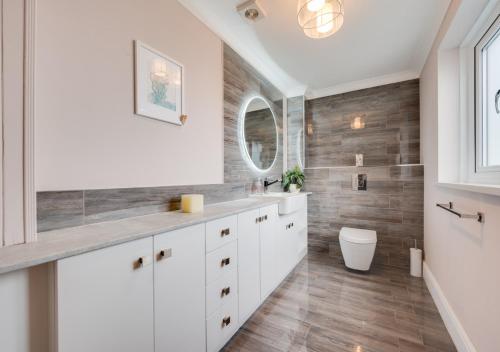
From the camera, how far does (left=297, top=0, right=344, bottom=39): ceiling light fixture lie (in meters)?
1.47

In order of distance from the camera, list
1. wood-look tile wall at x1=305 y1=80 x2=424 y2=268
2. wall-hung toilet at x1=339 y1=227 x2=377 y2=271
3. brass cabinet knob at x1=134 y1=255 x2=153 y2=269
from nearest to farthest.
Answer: brass cabinet knob at x1=134 y1=255 x2=153 y2=269 < wall-hung toilet at x1=339 y1=227 x2=377 y2=271 < wood-look tile wall at x1=305 y1=80 x2=424 y2=268

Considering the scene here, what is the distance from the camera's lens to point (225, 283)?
139 cm

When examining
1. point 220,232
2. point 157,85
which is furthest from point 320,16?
point 220,232

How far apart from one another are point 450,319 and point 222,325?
158 cm

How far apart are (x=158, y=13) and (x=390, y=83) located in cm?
278

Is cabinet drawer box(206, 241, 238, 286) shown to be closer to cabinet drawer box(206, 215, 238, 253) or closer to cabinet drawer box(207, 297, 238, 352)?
cabinet drawer box(206, 215, 238, 253)

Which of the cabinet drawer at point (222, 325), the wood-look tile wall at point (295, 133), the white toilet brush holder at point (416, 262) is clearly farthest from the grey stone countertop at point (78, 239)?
the white toilet brush holder at point (416, 262)

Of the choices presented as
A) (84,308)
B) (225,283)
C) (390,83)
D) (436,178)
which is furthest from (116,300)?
(390,83)

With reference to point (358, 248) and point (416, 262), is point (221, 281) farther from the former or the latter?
point (416, 262)

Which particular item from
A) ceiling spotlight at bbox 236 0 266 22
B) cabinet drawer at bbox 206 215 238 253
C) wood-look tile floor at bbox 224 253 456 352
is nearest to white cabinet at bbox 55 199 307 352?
cabinet drawer at bbox 206 215 238 253

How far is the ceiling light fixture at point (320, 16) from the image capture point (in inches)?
57.9

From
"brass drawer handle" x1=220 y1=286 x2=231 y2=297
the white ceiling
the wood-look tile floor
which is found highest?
the white ceiling

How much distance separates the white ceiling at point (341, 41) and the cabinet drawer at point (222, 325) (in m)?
2.16

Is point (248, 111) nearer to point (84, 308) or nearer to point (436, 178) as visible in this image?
point (436, 178)
